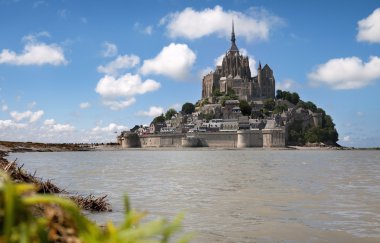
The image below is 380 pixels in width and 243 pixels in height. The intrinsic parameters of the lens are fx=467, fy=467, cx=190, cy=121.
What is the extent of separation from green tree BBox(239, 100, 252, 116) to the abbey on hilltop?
8489mm

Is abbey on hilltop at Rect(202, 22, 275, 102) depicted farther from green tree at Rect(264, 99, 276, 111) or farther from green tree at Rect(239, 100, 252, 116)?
green tree at Rect(239, 100, 252, 116)

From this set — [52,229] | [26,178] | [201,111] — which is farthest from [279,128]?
[52,229]

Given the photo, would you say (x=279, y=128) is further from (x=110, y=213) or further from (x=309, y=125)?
(x=110, y=213)

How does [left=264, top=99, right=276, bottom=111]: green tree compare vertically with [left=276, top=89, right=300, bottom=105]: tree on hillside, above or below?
below

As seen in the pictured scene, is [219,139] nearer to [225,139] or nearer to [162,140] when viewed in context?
[225,139]

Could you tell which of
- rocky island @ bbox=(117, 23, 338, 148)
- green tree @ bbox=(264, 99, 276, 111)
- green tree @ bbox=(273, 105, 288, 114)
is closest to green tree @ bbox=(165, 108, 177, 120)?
rocky island @ bbox=(117, 23, 338, 148)

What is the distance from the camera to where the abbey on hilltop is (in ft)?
502

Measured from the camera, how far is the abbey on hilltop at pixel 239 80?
502ft

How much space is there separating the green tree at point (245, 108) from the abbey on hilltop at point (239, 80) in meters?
8.49

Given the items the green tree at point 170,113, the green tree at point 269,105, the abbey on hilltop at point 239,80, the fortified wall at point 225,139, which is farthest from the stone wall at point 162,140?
the green tree at point 269,105

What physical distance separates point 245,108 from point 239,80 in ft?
51.6

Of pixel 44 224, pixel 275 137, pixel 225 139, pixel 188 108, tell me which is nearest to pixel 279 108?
pixel 275 137

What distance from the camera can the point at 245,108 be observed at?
141m

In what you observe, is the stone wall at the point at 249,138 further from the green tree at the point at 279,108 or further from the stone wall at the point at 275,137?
the green tree at the point at 279,108
